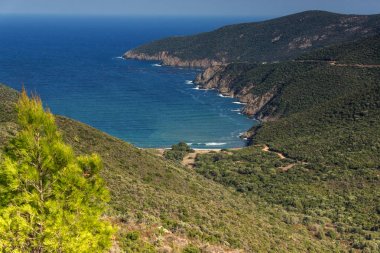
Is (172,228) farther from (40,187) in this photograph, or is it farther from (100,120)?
(100,120)

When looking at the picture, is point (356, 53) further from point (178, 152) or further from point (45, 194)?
point (45, 194)

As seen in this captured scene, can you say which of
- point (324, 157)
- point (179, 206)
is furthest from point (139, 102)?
point (179, 206)

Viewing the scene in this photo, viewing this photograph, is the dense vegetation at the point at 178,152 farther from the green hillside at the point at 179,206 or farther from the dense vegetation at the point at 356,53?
the dense vegetation at the point at 356,53

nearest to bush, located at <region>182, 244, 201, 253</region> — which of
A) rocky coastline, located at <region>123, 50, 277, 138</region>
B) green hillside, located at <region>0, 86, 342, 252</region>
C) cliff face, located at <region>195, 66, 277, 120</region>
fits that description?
green hillside, located at <region>0, 86, 342, 252</region>

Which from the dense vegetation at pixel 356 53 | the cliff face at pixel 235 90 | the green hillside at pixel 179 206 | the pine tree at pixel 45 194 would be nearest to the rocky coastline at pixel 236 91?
the cliff face at pixel 235 90

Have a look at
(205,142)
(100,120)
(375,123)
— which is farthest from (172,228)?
(100,120)
